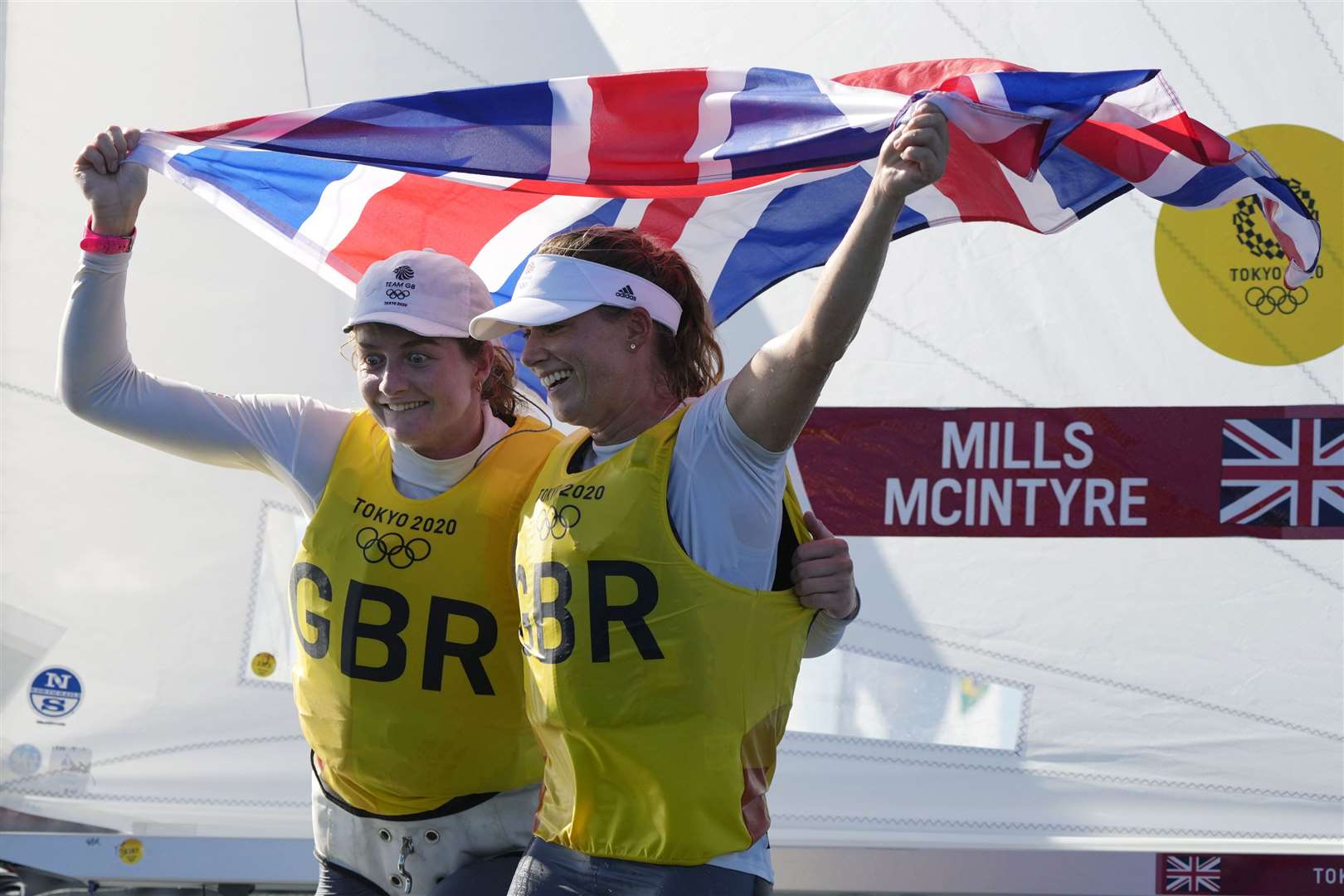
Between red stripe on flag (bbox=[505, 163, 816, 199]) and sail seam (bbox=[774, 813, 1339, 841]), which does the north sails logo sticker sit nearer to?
sail seam (bbox=[774, 813, 1339, 841])

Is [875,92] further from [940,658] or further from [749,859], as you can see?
[940,658]

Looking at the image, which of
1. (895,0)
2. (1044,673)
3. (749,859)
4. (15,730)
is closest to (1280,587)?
(1044,673)

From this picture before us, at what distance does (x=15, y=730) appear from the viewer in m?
2.73

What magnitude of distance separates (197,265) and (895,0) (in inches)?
57.8

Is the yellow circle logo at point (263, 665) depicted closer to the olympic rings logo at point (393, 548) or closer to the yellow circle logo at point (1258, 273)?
the olympic rings logo at point (393, 548)

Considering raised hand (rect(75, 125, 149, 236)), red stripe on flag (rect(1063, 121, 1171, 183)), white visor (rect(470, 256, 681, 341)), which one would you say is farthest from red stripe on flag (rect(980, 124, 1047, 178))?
raised hand (rect(75, 125, 149, 236))

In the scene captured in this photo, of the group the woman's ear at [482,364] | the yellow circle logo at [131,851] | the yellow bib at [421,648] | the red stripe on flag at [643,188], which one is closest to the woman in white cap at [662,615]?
the yellow bib at [421,648]

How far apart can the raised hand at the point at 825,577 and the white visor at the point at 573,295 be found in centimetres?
28

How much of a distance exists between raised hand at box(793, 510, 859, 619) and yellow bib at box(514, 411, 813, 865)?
2 centimetres

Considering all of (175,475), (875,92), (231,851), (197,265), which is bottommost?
(231,851)

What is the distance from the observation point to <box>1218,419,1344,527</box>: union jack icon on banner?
99.0 inches

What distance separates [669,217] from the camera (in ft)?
6.12

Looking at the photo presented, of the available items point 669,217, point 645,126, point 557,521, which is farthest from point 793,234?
point 557,521

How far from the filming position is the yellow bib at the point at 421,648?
1.59 meters
